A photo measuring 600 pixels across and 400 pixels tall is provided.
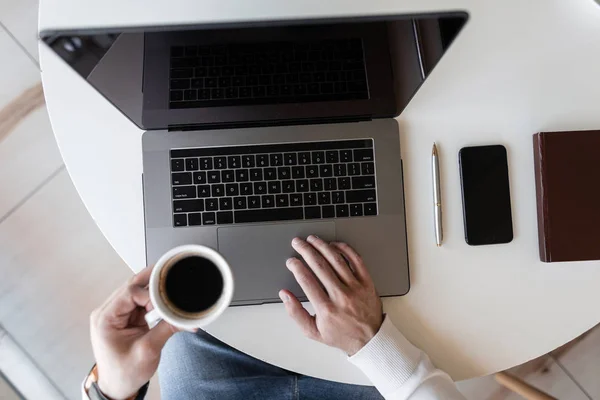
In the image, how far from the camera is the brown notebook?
73cm

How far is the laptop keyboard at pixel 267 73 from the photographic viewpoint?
1.95 ft

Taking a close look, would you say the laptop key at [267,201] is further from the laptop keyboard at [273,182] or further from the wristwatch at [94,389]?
the wristwatch at [94,389]

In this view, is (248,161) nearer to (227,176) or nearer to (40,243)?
(227,176)

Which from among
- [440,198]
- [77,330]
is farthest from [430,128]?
[77,330]

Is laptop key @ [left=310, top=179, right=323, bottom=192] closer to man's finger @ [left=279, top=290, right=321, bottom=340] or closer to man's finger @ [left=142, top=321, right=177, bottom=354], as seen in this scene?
man's finger @ [left=279, top=290, right=321, bottom=340]

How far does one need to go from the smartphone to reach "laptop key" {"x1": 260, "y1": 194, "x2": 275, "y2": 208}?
0.98ft

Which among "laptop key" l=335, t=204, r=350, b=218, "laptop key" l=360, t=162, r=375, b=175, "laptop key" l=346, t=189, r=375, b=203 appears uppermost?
"laptop key" l=360, t=162, r=375, b=175

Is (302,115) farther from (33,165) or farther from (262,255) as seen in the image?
(33,165)

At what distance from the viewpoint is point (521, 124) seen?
2.56 ft

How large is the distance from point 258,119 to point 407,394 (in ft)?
1.54

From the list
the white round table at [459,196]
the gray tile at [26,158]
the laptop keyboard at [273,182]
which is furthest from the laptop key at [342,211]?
the gray tile at [26,158]

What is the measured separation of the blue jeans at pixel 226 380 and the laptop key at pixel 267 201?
1.14 ft

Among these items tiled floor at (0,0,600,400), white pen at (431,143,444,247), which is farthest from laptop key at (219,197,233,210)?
tiled floor at (0,0,600,400)

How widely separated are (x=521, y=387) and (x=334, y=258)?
712 mm
